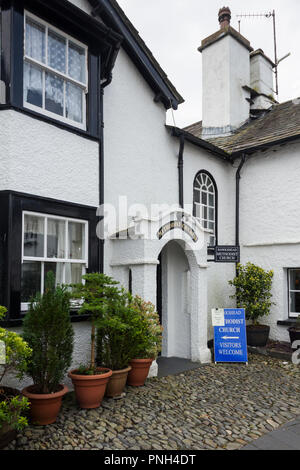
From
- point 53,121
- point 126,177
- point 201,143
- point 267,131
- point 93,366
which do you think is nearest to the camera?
point 93,366

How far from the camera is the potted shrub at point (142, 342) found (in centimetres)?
Result: 592

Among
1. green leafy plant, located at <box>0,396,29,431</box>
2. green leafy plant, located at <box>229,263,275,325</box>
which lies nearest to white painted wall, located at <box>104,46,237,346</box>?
green leafy plant, located at <box>229,263,275,325</box>

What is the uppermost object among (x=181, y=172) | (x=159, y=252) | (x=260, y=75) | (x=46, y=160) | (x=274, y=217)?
(x=260, y=75)

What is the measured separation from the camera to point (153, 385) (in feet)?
20.3

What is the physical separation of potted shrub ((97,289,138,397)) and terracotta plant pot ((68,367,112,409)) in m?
0.45

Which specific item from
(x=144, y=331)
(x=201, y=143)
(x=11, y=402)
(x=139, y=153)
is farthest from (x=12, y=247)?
(x=201, y=143)

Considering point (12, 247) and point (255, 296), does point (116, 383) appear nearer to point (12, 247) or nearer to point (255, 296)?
point (12, 247)

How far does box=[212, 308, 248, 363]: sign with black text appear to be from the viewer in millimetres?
7762

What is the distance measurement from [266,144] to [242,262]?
3.07m

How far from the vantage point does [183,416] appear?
16.4ft

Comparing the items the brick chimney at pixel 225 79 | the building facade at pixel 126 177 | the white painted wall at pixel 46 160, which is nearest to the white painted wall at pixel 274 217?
the building facade at pixel 126 177

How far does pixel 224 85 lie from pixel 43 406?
416 inches
